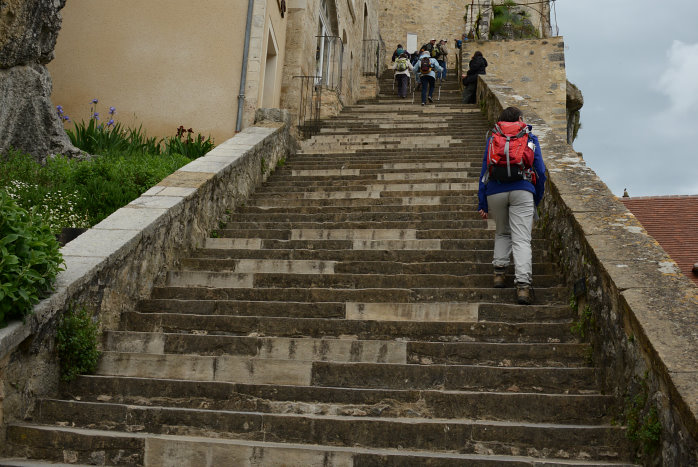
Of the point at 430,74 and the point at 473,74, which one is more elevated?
the point at 430,74

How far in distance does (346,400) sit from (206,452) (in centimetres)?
80

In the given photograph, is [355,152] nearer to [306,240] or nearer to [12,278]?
[306,240]

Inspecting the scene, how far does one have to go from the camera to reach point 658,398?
3061 millimetres

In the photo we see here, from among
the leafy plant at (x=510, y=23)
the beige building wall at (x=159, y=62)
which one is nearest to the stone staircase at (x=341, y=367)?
the beige building wall at (x=159, y=62)

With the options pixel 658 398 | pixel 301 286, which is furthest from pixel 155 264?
pixel 658 398

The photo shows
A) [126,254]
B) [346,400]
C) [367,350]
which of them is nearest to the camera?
[346,400]

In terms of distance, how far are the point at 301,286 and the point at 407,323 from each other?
1.13 m

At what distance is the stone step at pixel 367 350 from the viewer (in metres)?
4.04

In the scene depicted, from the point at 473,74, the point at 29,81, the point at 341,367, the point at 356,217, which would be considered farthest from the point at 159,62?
the point at 341,367

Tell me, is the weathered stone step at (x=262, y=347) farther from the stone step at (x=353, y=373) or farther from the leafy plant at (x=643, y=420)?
the leafy plant at (x=643, y=420)

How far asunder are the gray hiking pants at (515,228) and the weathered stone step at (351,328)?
464 millimetres

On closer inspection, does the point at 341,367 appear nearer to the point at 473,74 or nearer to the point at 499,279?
the point at 499,279

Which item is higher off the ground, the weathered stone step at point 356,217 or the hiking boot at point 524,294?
the weathered stone step at point 356,217

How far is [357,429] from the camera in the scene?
338 centimetres
